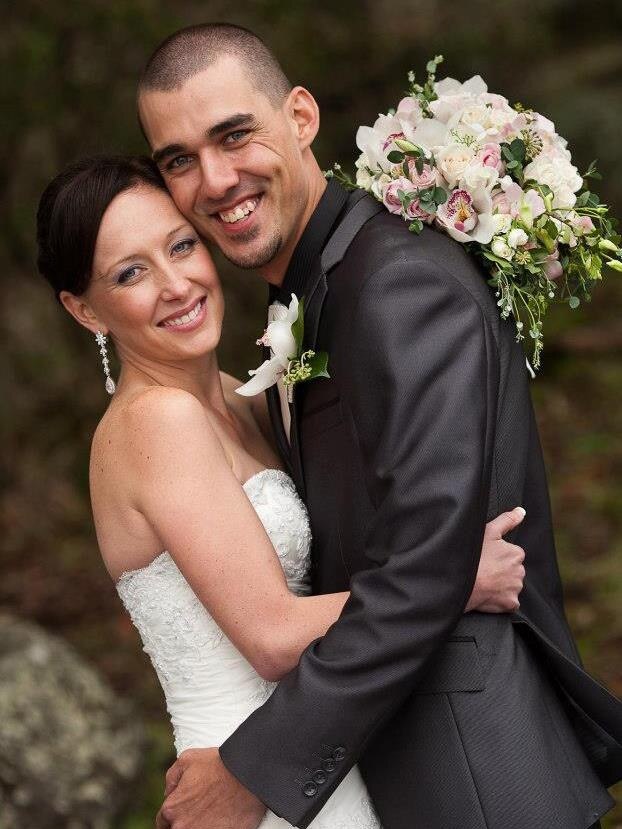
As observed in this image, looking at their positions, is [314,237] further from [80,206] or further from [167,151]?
[80,206]

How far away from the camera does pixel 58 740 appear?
16.1ft

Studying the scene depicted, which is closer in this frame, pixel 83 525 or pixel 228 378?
pixel 228 378

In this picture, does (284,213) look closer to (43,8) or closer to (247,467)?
(247,467)

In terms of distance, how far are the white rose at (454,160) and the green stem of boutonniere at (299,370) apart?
1.76 feet

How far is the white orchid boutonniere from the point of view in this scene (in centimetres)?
265

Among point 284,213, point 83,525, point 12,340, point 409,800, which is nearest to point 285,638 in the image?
point 409,800

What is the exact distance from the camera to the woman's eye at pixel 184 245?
3047 millimetres

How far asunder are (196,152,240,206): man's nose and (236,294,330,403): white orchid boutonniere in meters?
0.34

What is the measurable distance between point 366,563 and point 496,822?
632 mm

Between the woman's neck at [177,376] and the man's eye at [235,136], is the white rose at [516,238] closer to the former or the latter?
the man's eye at [235,136]

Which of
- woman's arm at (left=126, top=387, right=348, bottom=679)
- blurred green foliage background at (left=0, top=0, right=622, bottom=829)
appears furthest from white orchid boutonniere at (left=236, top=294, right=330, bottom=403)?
blurred green foliage background at (left=0, top=0, right=622, bottom=829)

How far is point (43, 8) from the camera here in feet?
23.8

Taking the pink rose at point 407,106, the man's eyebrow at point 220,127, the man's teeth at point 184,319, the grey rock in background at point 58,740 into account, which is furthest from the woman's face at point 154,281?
the grey rock in background at point 58,740

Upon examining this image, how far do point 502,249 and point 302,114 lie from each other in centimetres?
84
